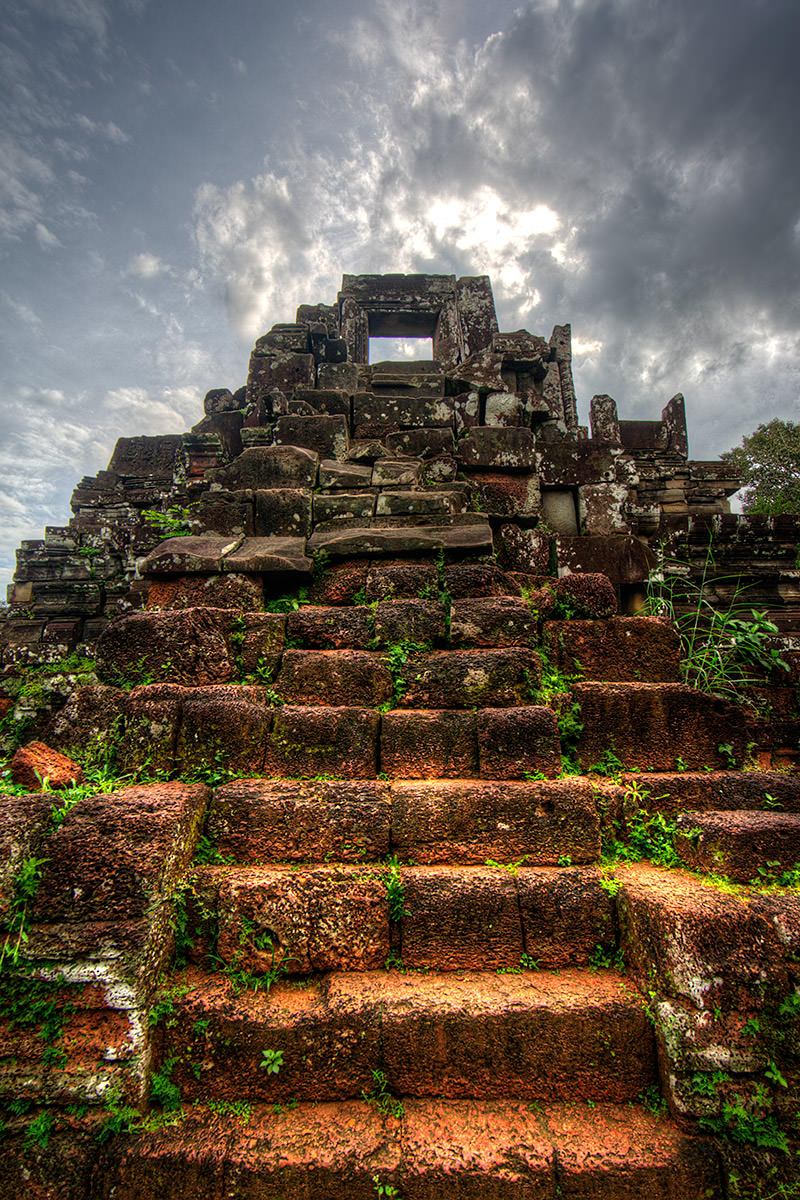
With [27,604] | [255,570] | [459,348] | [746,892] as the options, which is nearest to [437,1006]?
[746,892]

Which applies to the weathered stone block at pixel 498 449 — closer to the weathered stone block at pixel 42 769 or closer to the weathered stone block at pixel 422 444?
the weathered stone block at pixel 422 444

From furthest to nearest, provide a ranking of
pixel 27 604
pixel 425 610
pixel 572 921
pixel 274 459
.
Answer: pixel 27 604, pixel 274 459, pixel 425 610, pixel 572 921

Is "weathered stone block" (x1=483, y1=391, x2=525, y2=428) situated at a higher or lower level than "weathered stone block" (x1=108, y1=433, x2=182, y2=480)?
lower

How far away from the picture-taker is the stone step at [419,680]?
9.18 ft

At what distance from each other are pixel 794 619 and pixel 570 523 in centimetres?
203

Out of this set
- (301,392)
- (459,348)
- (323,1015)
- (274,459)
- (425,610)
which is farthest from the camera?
(459,348)

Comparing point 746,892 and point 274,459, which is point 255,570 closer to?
A: point 274,459

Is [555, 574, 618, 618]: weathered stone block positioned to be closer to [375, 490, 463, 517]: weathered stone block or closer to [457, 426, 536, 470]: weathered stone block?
[375, 490, 463, 517]: weathered stone block

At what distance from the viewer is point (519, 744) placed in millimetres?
2533

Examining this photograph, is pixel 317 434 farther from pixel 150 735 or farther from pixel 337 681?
pixel 150 735

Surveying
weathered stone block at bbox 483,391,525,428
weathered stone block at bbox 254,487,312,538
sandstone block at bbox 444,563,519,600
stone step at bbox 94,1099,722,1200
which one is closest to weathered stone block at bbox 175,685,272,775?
stone step at bbox 94,1099,722,1200

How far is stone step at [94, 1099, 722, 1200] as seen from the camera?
5.26ft

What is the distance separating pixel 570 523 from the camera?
186 inches

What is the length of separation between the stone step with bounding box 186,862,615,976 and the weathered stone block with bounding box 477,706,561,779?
496 mm
